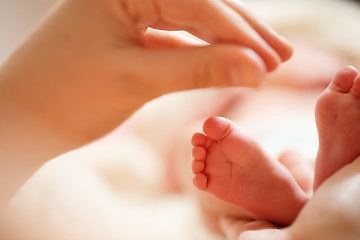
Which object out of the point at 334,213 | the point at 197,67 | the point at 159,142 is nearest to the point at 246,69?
the point at 197,67

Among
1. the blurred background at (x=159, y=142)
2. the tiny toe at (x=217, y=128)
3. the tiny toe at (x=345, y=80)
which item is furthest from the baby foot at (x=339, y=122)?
the blurred background at (x=159, y=142)

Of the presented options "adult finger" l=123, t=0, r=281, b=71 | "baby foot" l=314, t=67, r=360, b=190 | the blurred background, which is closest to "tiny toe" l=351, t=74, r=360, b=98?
"baby foot" l=314, t=67, r=360, b=190

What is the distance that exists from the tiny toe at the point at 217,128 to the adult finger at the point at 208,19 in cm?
11

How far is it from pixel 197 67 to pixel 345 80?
21cm

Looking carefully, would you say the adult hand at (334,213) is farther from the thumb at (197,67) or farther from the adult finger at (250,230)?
the thumb at (197,67)

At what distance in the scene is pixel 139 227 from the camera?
0.64 m

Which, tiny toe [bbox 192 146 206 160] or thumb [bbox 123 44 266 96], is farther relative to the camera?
tiny toe [bbox 192 146 206 160]

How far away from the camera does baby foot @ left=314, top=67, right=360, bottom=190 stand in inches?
19.1

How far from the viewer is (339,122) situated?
1.63ft

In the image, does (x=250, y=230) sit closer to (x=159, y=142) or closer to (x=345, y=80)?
Answer: (x=345, y=80)

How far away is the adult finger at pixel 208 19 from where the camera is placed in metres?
0.40

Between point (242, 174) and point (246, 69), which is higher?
point (246, 69)

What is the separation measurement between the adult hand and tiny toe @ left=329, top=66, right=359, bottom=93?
0.09 meters

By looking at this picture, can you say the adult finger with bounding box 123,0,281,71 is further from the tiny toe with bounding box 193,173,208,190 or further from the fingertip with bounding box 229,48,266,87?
the tiny toe with bounding box 193,173,208,190
